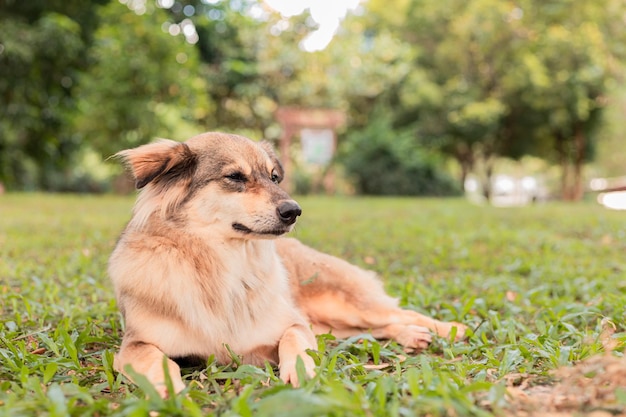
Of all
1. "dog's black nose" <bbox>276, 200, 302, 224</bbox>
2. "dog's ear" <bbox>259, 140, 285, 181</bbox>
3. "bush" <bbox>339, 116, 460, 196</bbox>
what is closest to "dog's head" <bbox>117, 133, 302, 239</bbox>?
"dog's black nose" <bbox>276, 200, 302, 224</bbox>

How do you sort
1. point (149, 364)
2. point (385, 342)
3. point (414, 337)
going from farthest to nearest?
point (385, 342) → point (414, 337) → point (149, 364)

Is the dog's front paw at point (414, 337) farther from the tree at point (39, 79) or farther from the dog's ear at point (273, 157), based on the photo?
the tree at point (39, 79)

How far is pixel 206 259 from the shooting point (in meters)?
3.39

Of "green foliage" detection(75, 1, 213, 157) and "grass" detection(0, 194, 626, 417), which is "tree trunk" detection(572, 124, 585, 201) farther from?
"grass" detection(0, 194, 626, 417)

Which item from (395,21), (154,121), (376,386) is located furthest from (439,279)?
(395,21)

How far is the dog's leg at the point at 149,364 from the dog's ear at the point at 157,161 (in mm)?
927

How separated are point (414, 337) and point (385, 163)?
22330 millimetres

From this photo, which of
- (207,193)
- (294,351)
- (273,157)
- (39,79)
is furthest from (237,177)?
(39,79)

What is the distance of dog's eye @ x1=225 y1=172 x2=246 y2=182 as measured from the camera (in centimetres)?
354

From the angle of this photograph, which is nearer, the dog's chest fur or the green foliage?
the dog's chest fur

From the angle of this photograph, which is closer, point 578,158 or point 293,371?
point 293,371

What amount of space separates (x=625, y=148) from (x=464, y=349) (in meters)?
44.3

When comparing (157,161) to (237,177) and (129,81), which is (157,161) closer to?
(237,177)

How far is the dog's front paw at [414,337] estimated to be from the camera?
3994 mm
